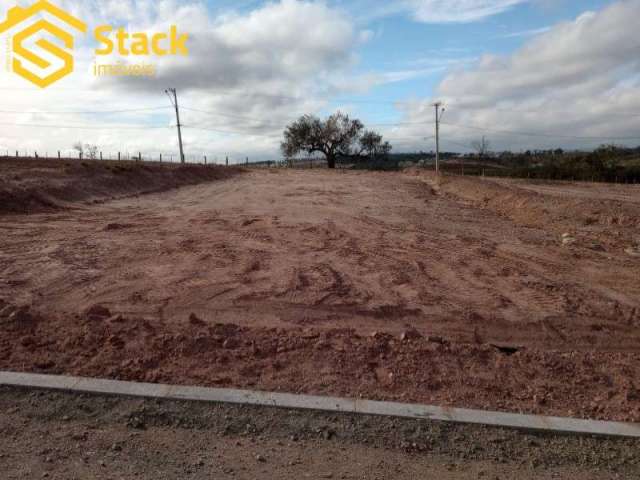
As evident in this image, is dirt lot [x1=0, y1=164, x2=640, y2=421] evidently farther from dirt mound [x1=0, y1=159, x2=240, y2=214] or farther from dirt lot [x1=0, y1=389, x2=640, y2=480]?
dirt mound [x1=0, y1=159, x2=240, y2=214]

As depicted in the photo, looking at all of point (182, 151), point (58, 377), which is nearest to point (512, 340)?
point (58, 377)

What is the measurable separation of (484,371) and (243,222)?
773 cm

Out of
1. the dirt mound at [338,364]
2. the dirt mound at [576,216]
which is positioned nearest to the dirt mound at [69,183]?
the dirt mound at [338,364]

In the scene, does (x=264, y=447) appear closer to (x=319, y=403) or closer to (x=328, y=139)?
(x=319, y=403)

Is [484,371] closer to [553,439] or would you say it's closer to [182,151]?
[553,439]

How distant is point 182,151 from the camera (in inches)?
1854

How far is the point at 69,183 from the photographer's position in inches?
638

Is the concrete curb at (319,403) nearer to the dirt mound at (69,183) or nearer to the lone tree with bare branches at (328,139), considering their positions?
the dirt mound at (69,183)

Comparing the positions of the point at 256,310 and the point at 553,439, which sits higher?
the point at 256,310

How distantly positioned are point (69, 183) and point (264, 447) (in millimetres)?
15899

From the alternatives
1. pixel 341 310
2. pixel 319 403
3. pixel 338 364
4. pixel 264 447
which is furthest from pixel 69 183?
pixel 264 447

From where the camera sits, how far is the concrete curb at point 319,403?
3105 mm

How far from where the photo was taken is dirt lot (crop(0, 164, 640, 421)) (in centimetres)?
378

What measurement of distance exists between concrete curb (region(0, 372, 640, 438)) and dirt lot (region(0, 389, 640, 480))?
2.2 inches
